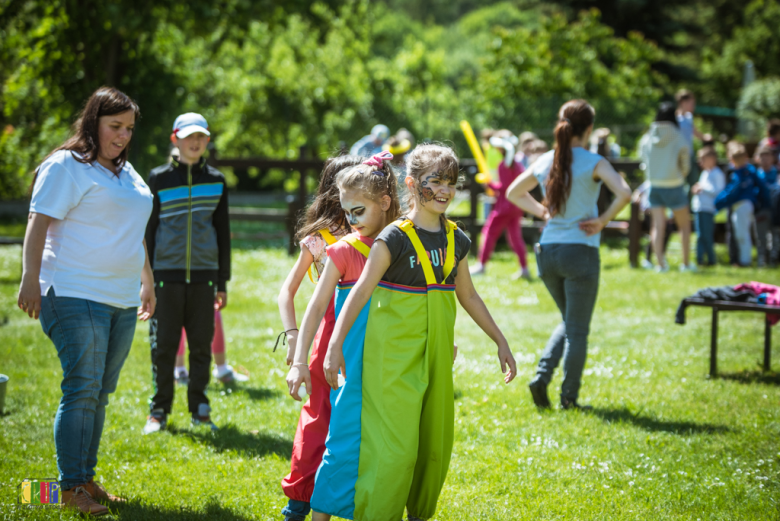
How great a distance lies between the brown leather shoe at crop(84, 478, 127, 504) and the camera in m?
3.67

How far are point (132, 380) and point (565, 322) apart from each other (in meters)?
3.62

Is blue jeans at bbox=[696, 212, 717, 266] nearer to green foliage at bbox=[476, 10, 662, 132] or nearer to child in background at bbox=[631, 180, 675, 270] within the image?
child in background at bbox=[631, 180, 675, 270]

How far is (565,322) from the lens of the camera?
5066 millimetres

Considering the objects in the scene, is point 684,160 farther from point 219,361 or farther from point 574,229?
point 219,361

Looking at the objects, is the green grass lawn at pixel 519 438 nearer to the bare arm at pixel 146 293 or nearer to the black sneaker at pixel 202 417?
the black sneaker at pixel 202 417

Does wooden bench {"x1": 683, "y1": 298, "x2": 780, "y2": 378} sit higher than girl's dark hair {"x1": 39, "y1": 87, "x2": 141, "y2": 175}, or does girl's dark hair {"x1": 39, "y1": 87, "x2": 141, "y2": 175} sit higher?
girl's dark hair {"x1": 39, "y1": 87, "x2": 141, "y2": 175}

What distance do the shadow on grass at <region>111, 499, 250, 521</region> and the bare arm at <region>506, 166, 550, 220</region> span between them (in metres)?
2.90

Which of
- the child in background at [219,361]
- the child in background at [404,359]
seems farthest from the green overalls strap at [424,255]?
the child in background at [219,361]

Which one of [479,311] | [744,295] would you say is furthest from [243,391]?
[744,295]

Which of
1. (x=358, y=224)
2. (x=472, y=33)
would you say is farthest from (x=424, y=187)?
(x=472, y=33)

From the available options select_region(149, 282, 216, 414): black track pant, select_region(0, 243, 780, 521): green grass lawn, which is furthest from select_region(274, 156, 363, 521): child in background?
A: select_region(149, 282, 216, 414): black track pant

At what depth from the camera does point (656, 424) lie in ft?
16.1

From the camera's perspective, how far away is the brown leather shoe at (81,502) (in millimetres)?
3488

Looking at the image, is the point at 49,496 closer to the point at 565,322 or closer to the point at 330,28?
the point at 565,322
